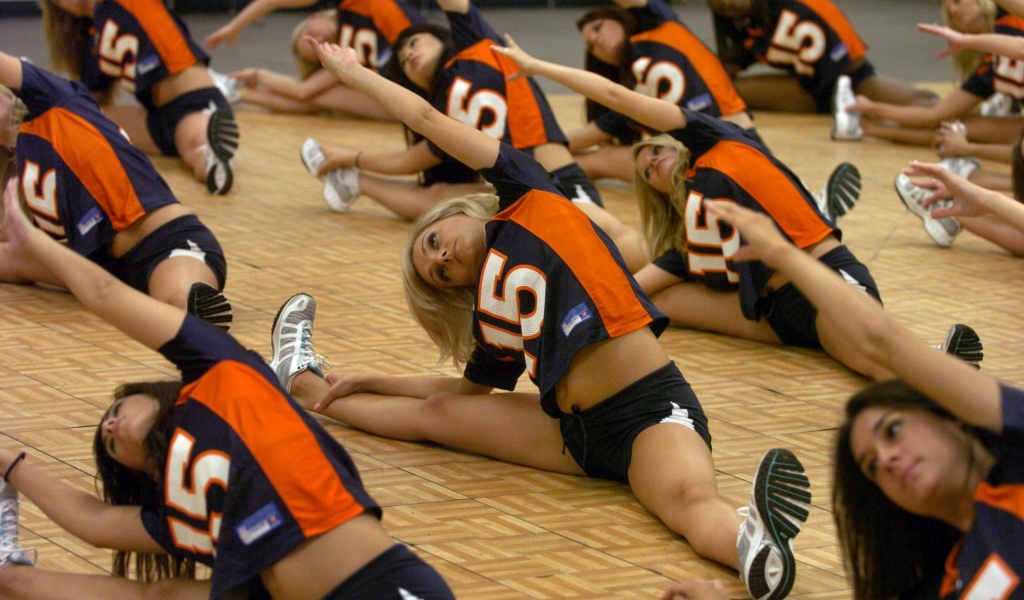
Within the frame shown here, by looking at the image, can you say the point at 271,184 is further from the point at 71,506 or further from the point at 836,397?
the point at 71,506

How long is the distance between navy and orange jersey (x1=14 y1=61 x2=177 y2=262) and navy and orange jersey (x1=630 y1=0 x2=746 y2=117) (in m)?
2.48

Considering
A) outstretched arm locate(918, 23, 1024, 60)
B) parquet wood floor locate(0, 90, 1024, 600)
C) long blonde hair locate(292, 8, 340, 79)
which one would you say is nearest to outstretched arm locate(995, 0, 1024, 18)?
outstretched arm locate(918, 23, 1024, 60)

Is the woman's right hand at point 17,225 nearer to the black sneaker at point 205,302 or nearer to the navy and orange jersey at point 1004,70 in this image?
the black sneaker at point 205,302

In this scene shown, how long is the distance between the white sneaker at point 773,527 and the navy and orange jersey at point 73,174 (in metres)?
2.34

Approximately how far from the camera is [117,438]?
2232 mm

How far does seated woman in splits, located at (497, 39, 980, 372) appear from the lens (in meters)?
3.76

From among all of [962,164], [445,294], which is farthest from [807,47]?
[445,294]

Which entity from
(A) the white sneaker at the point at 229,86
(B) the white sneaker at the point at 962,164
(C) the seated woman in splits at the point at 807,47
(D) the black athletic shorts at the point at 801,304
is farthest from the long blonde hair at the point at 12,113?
(C) the seated woman in splits at the point at 807,47

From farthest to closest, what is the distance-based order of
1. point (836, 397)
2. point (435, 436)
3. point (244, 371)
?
point (836, 397), point (435, 436), point (244, 371)

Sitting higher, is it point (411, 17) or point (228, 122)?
point (411, 17)

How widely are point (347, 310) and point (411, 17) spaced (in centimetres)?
290

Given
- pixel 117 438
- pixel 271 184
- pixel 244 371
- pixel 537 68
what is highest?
pixel 537 68

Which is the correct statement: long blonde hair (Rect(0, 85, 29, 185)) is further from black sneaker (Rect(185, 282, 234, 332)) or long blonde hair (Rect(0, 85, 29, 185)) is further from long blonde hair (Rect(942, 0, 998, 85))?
Result: long blonde hair (Rect(942, 0, 998, 85))

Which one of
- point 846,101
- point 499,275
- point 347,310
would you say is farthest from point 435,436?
point 846,101
